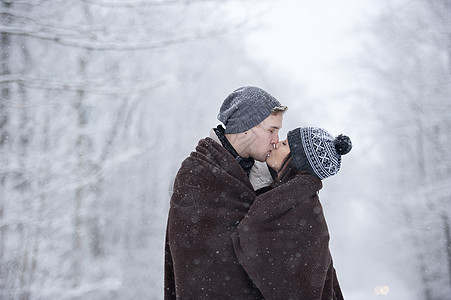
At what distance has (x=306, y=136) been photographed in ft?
4.13

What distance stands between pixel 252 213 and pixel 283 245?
0.15 m

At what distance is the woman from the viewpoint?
118 centimetres

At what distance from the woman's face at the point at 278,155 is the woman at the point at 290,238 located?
123 mm

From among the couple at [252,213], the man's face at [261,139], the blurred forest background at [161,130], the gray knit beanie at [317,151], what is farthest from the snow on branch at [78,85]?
the gray knit beanie at [317,151]

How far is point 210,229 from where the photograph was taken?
1264mm

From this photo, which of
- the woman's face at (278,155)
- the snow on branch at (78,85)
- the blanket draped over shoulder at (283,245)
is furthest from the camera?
the snow on branch at (78,85)

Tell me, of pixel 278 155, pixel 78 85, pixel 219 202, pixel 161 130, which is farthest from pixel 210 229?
pixel 161 130

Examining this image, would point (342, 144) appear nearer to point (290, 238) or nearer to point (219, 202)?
point (290, 238)

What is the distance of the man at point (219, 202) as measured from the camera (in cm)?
125

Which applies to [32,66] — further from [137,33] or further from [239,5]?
[239,5]

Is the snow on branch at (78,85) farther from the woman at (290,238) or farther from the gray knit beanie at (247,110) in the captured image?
the woman at (290,238)

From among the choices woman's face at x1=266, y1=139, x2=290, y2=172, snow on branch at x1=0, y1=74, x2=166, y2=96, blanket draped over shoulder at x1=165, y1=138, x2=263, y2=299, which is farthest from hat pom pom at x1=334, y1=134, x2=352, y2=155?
snow on branch at x1=0, y1=74, x2=166, y2=96

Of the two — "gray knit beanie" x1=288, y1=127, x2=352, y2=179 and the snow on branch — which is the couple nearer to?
"gray knit beanie" x1=288, y1=127, x2=352, y2=179

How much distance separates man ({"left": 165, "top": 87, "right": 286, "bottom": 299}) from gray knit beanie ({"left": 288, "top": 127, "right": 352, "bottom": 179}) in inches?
5.5
